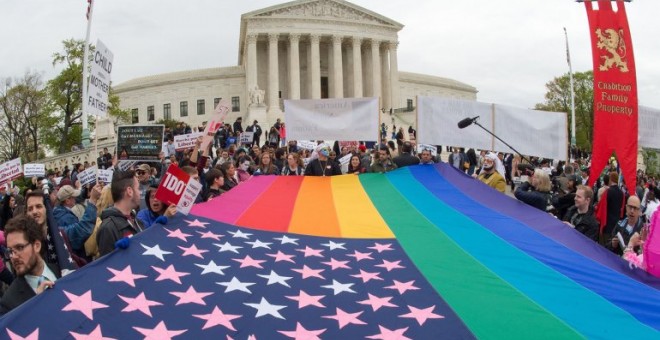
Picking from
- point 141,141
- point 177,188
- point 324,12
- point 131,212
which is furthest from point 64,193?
point 324,12

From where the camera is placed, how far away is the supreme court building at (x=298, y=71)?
61.2 metres

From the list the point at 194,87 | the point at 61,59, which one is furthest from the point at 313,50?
the point at 61,59

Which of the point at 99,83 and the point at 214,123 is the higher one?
the point at 99,83

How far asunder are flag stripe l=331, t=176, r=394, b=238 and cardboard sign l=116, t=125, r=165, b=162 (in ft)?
22.5

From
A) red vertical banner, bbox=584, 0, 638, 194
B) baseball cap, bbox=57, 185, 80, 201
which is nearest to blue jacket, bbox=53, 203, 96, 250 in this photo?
baseball cap, bbox=57, 185, 80, 201

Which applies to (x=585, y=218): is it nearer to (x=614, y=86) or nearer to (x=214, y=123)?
(x=614, y=86)

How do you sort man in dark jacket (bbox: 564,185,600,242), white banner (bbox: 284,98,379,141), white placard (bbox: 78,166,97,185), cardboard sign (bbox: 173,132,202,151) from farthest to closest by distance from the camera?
cardboard sign (bbox: 173,132,202,151), white banner (bbox: 284,98,379,141), white placard (bbox: 78,166,97,185), man in dark jacket (bbox: 564,185,600,242)

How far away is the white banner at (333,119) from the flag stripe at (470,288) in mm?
4410

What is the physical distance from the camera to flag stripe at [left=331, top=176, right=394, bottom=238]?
602 cm

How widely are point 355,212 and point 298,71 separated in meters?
55.4

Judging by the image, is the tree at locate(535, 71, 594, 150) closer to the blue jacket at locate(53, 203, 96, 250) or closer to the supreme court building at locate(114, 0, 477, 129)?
the supreme court building at locate(114, 0, 477, 129)

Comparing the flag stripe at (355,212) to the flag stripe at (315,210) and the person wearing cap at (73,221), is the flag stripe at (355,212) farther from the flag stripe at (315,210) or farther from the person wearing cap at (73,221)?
the person wearing cap at (73,221)

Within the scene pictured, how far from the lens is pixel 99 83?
874cm

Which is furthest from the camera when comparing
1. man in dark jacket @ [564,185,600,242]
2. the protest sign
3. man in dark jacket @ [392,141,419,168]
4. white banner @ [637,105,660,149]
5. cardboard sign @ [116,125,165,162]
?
cardboard sign @ [116,125,165,162]
